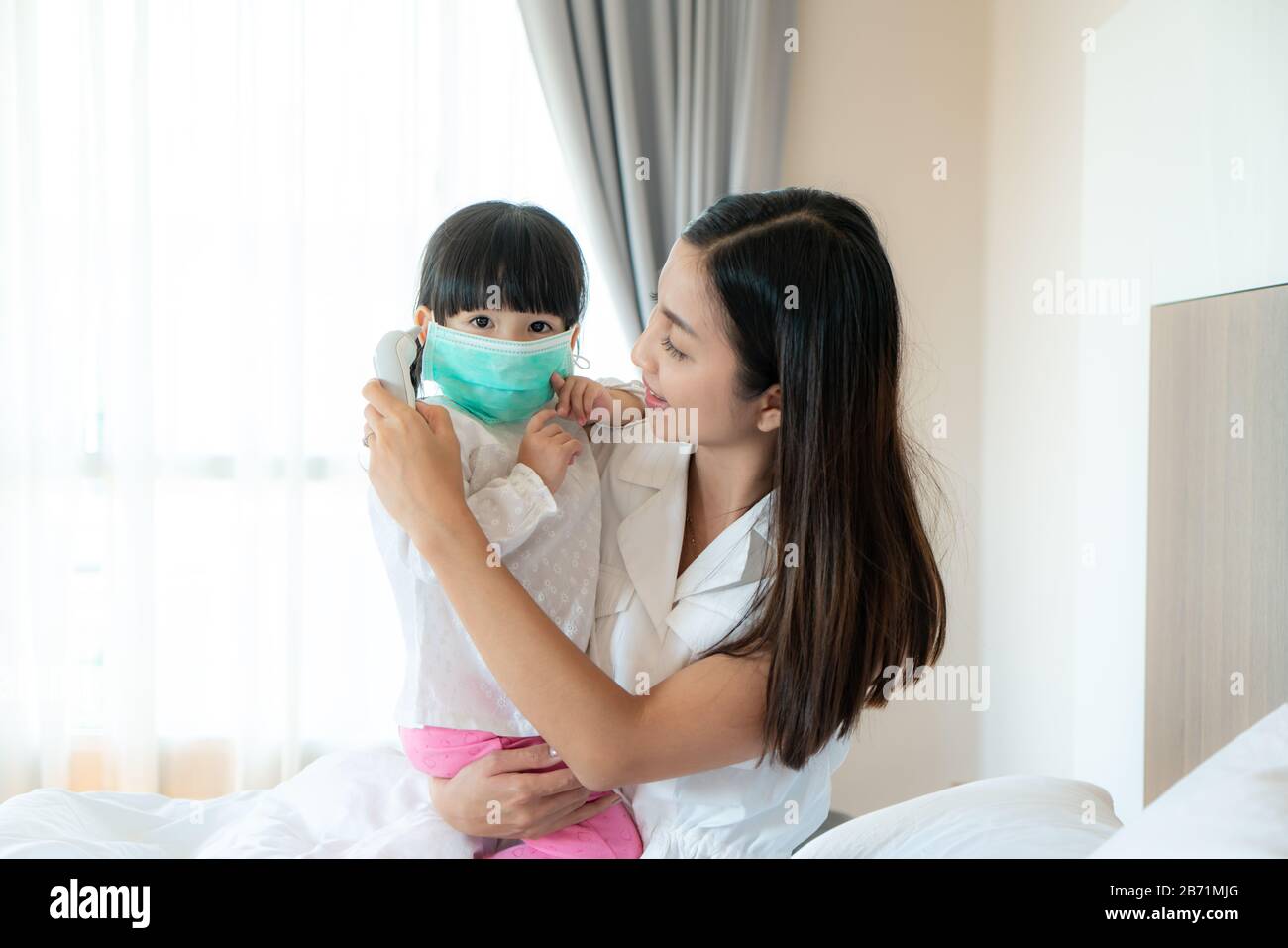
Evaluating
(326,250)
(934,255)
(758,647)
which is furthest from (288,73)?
(758,647)

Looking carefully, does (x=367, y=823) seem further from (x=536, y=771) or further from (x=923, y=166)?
(x=923, y=166)

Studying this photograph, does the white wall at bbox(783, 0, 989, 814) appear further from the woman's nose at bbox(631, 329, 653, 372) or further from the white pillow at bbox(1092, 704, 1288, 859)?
the white pillow at bbox(1092, 704, 1288, 859)

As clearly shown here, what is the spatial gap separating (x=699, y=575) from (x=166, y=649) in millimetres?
2030

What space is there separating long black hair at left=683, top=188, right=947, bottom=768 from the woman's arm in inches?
2.3

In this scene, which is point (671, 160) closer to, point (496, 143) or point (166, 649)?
point (496, 143)

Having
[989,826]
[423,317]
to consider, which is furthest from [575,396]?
[989,826]

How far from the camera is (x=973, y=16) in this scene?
112 inches

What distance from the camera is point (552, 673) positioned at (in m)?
1.11

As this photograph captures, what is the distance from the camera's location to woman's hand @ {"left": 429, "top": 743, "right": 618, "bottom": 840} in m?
1.21

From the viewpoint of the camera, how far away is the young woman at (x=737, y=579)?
1.13 meters

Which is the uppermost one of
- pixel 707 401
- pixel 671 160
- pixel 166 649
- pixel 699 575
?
pixel 671 160

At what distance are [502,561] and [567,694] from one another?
234 millimetres

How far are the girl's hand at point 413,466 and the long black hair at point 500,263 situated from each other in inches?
7.2

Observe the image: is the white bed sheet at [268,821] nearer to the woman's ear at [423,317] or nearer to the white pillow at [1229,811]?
the woman's ear at [423,317]
